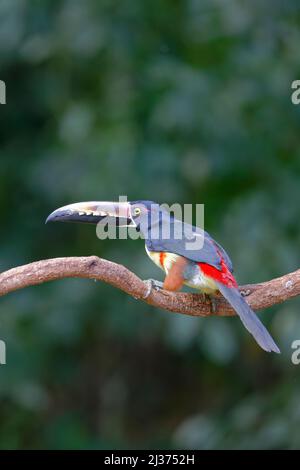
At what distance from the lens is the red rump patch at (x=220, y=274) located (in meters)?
3.71

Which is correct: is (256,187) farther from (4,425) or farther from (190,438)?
(4,425)

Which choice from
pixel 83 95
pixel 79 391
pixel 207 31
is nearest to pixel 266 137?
pixel 207 31

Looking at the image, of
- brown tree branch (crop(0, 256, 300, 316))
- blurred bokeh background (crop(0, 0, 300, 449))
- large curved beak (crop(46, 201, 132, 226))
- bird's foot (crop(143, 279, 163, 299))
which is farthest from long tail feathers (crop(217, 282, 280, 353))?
blurred bokeh background (crop(0, 0, 300, 449))

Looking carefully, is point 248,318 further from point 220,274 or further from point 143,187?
point 143,187

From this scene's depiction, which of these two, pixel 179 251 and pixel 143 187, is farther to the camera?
pixel 143 187

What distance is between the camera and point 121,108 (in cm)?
635

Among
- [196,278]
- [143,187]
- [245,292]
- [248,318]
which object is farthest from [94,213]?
[143,187]

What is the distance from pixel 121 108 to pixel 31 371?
5.87 feet

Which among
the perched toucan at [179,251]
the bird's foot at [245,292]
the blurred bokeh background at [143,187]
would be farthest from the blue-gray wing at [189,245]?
the blurred bokeh background at [143,187]

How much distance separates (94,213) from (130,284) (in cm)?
61

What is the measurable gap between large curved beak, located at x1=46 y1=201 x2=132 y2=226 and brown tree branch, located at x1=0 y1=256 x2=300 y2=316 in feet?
1.57

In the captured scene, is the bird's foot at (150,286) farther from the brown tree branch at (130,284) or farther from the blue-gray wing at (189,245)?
the blue-gray wing at (189,245)

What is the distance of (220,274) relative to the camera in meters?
3.73

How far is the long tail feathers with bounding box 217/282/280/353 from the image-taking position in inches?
139
